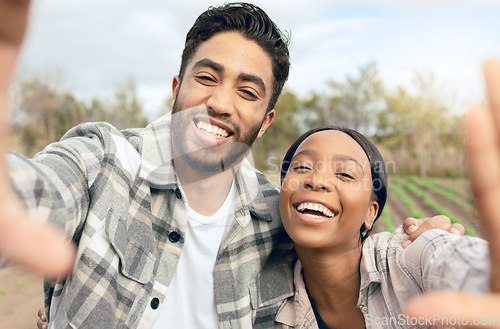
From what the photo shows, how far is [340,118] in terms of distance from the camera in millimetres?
29547

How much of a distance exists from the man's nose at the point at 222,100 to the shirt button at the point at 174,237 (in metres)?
0.64

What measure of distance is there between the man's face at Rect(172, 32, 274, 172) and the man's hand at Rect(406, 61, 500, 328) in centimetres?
136

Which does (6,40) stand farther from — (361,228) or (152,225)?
(361,228)

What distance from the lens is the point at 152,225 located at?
70.6 inches

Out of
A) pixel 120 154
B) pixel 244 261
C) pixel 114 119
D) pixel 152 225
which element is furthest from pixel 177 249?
pixel 114 119

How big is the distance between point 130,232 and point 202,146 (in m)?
0.57

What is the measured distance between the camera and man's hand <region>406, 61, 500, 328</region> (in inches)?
28.9

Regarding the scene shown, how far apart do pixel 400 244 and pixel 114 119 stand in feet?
74.3

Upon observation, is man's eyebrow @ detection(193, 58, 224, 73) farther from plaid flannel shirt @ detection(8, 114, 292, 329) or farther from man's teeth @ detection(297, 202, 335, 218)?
man's teeth @ detection(297, 202, 335, 218)

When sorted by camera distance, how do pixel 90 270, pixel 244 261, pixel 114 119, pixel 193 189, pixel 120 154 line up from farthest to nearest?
pixel 114 119, pixel 193 189, pixel 244 261, pixel 120 154, pixel 90 270

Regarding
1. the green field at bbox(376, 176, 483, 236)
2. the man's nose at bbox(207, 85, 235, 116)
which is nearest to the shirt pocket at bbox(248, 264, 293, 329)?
the man's nose at bbox(207, 85, 235, 116)

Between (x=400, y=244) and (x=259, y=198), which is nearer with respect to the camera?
(x=400, y=244)

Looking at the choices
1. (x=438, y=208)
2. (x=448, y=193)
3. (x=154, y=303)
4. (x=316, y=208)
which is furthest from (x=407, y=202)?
(x=154, y=303)

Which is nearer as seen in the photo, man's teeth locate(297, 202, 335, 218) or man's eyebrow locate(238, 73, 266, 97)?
man's teeth locate(297, 202, 335, 218)
